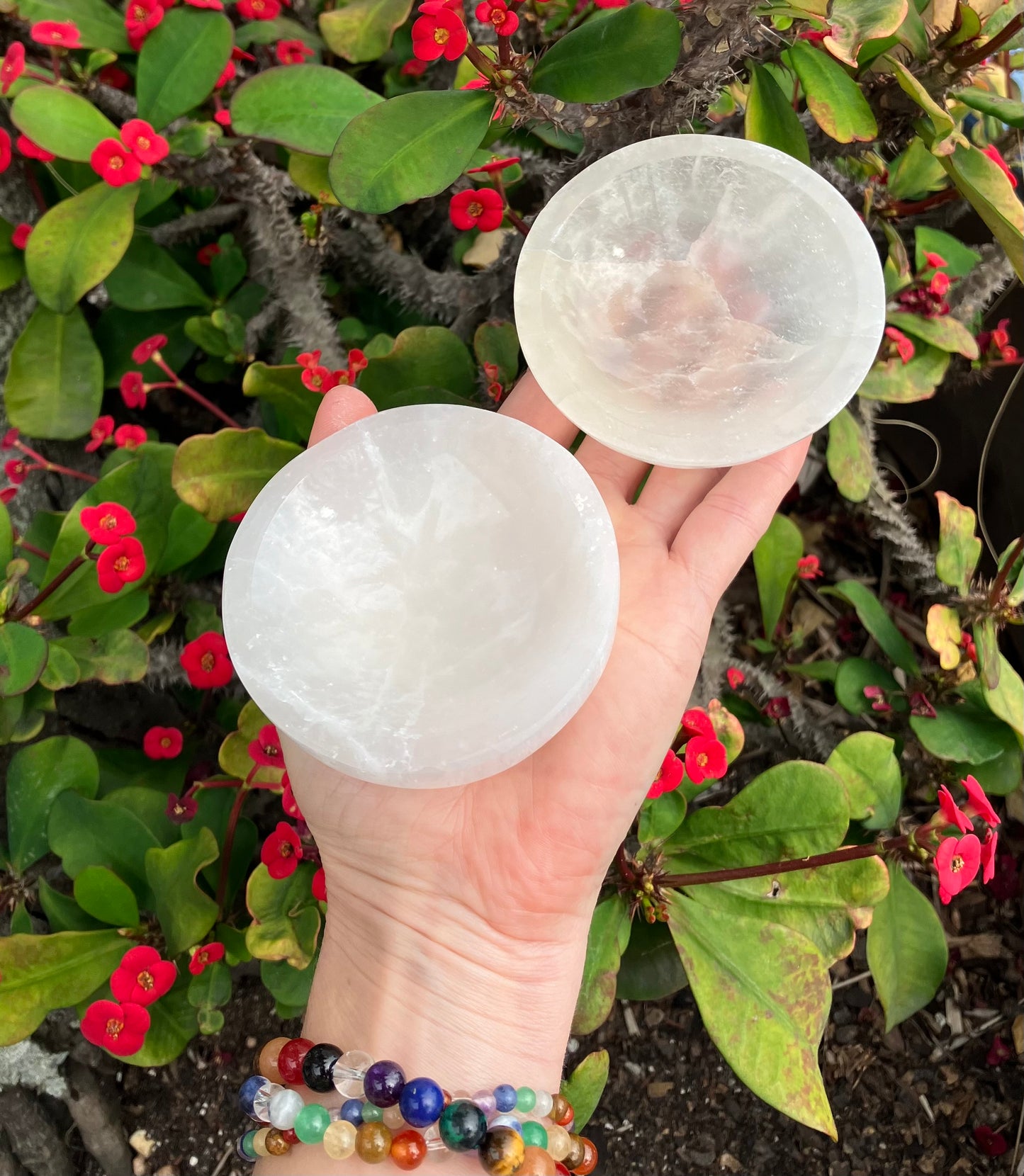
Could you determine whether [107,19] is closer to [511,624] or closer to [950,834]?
[511,624]

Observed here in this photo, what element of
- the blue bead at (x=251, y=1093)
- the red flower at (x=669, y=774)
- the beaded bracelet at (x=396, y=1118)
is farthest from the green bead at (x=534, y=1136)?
the red flower at (x=669, y=774)

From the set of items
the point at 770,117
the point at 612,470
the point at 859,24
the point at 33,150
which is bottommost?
the point at 612,470

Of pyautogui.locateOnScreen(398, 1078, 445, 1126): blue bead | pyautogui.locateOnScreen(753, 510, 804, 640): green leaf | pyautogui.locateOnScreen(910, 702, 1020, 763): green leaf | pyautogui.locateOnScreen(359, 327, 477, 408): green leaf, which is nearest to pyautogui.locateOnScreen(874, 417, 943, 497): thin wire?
pyautogui.locateOnScreen(753, 510, 804, 640): green leaf

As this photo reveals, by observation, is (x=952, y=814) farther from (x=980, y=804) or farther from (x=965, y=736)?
(x=965, y=736)

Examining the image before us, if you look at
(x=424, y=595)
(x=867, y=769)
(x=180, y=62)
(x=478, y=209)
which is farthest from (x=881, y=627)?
(x=180, y=62)

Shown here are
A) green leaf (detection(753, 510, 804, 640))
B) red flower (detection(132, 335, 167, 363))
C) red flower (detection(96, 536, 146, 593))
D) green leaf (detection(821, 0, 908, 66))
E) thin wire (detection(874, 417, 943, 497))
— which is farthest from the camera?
thin wire (detection(874, 417, 943, 497))

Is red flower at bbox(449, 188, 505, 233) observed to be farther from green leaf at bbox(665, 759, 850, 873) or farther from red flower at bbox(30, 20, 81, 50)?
green leaf at bbox(665, 759, 850, 873)
